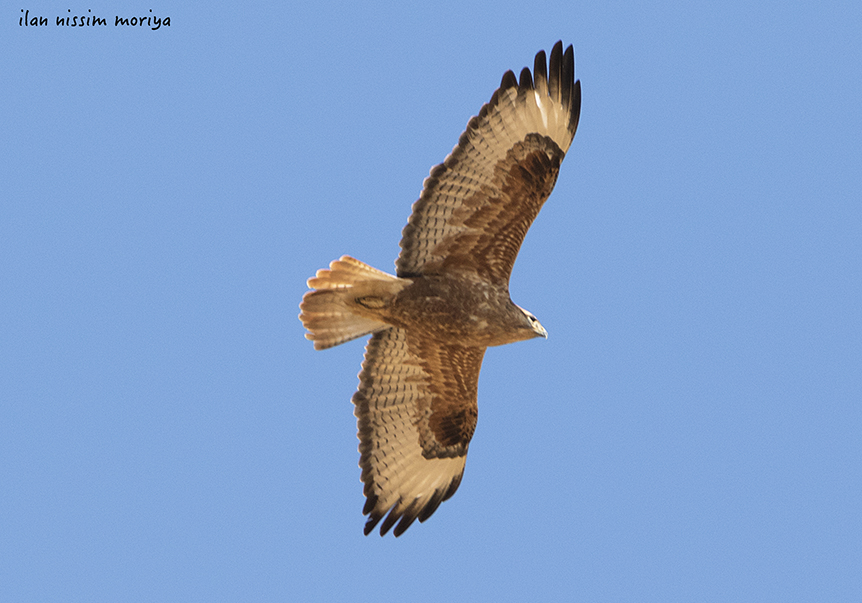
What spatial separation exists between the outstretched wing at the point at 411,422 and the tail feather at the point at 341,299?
0.46 m

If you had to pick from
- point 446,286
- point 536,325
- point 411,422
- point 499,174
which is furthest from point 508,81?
point 411,422

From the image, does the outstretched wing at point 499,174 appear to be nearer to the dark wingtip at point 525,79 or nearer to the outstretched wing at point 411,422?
the dark wingtip at point 525,79

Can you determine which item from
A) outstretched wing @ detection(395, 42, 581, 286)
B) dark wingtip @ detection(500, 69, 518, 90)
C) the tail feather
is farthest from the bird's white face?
dark wingtip @ detection(500, 69, 518, 90)

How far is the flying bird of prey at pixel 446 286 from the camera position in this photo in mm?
7914

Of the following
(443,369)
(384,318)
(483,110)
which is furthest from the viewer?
(443,369)

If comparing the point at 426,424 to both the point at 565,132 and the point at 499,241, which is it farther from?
the point at 565,132

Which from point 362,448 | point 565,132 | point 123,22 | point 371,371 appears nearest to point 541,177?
point 565,132

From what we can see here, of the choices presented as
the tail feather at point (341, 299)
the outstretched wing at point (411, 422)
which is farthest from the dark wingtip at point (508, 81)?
the outstretched wing at point (411, 422)

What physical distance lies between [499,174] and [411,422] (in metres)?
2.39

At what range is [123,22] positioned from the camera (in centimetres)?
896

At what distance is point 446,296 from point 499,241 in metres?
0.60

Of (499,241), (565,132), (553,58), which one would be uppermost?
(553,58)

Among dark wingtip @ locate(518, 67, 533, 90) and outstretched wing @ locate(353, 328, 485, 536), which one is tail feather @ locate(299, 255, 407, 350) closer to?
outstretched wing @ locate(353, 328, 485, 536)

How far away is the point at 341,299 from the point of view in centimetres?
821
